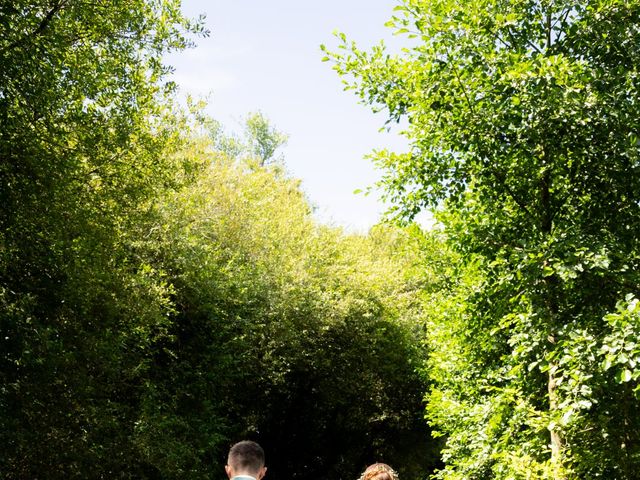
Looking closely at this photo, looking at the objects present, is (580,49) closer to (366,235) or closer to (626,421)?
(626,421)

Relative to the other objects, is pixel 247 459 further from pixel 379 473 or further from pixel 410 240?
pixel 410 240

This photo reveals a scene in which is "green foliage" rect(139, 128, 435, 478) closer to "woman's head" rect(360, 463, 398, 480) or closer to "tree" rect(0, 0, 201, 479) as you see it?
"tree" rect(0, 0, 201, 479)

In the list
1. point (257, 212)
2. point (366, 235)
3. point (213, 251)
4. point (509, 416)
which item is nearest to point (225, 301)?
point (213, 251)

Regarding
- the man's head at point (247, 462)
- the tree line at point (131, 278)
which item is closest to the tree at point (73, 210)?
the tree line at point (131, 278)

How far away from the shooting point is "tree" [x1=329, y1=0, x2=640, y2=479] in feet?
25.0

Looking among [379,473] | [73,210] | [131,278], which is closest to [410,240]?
[131,278]

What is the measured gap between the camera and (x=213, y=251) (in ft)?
57.1

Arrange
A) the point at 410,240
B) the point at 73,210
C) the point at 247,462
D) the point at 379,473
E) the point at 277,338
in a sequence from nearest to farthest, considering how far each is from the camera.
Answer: the point at 247,462 → the point at 379,473 → the point at 73,210 → the point at 410,240 → the point at 277,338

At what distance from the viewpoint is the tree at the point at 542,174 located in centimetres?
761

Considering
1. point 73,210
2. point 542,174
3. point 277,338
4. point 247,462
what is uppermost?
point 277,338

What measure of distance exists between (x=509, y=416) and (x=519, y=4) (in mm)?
6613

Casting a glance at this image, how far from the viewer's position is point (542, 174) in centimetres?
870

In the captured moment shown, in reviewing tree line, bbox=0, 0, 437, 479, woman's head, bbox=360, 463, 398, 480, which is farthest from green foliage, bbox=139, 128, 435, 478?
woman's head, bbox=360, 463, 398, 480

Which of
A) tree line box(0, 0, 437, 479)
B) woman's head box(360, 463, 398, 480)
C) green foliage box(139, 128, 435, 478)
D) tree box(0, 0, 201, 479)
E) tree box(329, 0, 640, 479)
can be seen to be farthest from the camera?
green foliage box(139, 128, 435, 478)
